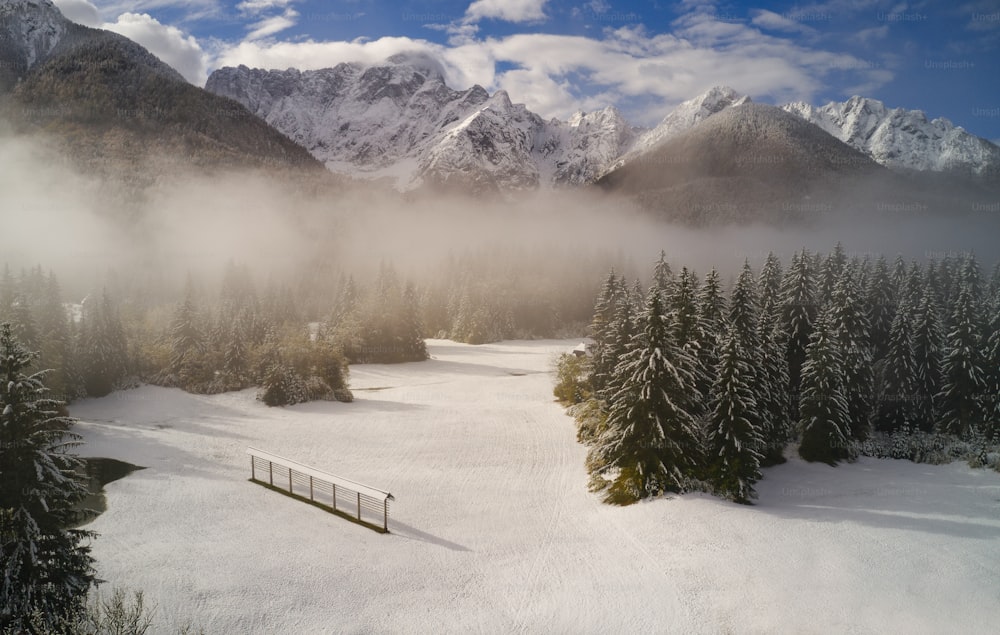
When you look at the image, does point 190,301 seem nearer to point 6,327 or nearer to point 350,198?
point 6,327

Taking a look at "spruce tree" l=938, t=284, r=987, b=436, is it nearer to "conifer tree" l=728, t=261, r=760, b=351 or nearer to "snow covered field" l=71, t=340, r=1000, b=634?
"snow covered field" l=71, t=340, r=1000, b=634

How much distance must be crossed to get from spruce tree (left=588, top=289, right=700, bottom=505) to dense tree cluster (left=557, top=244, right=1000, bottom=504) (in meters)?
0.07

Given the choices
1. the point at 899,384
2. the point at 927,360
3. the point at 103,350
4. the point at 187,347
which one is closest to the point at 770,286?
the point at 899,384

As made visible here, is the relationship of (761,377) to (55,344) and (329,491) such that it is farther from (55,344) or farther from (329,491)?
(55,344)

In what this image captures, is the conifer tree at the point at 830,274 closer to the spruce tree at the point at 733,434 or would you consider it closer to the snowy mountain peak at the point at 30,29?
the spruce tree at the point at 733,434

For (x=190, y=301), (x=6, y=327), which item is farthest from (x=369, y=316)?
(x=6, y=327)

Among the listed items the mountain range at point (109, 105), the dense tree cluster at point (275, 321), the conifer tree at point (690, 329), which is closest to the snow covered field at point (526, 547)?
the conifer tree at point (690, 329)

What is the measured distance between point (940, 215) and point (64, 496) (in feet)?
818

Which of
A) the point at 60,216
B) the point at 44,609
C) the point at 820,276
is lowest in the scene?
the point at 44,609

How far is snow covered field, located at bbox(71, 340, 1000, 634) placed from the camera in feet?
51.5

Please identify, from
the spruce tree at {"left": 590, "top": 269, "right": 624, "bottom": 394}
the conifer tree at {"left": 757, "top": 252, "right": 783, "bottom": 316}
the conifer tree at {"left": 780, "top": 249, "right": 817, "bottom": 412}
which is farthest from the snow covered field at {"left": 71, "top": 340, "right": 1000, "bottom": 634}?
the conifer tree at {"left": 757, "top": 252, "right": 783, "bottom": 316}

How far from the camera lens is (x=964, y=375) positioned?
39000mm

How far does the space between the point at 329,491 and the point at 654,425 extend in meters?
16.5

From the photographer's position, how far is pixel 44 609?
12391 mm
